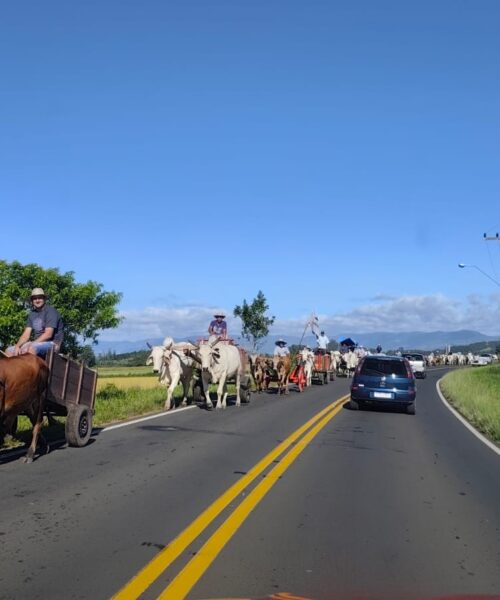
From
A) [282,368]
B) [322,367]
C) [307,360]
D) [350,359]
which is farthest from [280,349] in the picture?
[350,359]

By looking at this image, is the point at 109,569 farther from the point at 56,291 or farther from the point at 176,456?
the point at 56,291

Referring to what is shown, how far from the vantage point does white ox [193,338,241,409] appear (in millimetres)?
18625

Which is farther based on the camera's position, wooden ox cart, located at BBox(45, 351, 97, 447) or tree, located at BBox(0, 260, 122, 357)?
tree, located at BBox(0, 260, 122, 357)

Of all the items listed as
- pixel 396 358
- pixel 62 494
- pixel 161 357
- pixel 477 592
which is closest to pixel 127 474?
pixel 62 494

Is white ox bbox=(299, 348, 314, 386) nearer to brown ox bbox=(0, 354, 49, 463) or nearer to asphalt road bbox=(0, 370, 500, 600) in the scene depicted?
asphalt road bbox=(0, 370, 500, 600)

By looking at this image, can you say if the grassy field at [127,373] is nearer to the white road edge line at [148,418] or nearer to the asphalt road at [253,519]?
the white road edge line at [148,418]

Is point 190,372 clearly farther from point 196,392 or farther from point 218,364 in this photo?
point 218,364

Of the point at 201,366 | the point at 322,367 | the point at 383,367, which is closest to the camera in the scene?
the point at 201,366

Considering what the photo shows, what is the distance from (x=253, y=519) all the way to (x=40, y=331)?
5475 millimetres

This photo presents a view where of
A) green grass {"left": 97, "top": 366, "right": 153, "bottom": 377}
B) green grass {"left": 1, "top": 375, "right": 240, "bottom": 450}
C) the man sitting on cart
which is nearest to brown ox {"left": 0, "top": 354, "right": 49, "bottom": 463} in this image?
green grass {"left": 1, "top": 375, "right": 240, "bottom": 450}

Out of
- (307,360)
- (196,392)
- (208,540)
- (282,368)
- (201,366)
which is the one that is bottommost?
(208,540)

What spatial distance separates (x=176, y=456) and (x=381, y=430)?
647cm

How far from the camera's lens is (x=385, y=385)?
66.0 feet

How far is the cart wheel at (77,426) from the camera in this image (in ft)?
35.6
